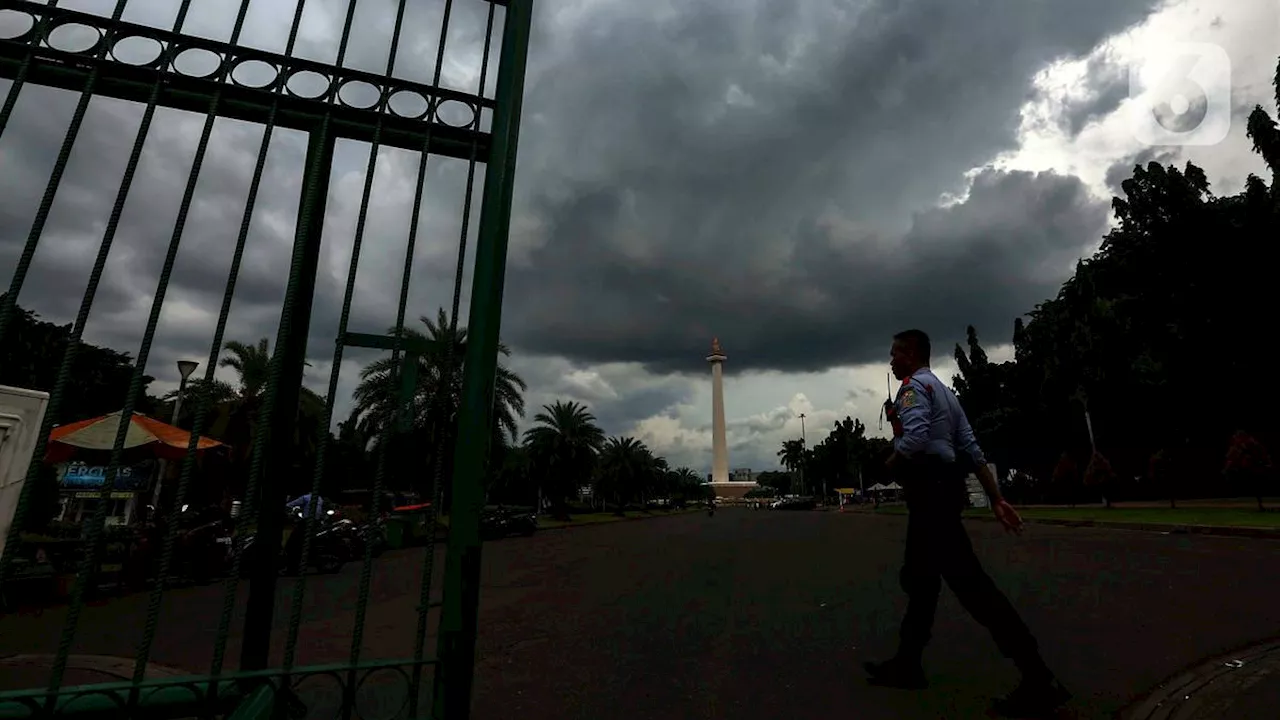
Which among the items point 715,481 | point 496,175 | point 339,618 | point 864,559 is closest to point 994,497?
point 496,175

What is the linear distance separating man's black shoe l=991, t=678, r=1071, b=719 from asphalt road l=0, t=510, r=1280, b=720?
139 mm

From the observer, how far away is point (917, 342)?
11.8 feet

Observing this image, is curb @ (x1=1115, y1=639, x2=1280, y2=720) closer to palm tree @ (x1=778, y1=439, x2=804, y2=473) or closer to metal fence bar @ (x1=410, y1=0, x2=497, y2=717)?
metal fence bar @ (x1=410, y1=0, x2=497, y2=717)

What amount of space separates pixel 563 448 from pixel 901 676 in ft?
118

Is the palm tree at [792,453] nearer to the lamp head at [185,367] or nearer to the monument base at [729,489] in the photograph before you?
the monument base at [729,489]

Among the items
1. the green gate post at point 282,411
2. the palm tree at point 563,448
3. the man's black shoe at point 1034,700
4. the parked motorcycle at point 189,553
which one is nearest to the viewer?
the green gate post at point 282,411

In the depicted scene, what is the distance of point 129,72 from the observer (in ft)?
6.75

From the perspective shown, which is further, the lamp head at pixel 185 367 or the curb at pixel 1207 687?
the lamp head at pixel 185 367

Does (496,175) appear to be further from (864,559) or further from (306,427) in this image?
(306,427)

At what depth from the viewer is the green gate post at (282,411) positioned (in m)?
2.14

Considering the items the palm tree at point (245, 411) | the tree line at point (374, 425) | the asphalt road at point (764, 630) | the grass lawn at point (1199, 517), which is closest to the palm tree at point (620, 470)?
the tree line at point (374, 425)

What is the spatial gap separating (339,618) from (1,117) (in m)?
5.51

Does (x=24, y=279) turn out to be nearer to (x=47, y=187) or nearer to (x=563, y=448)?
(x=47, y=187)

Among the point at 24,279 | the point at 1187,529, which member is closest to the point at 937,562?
the point at 24,279
